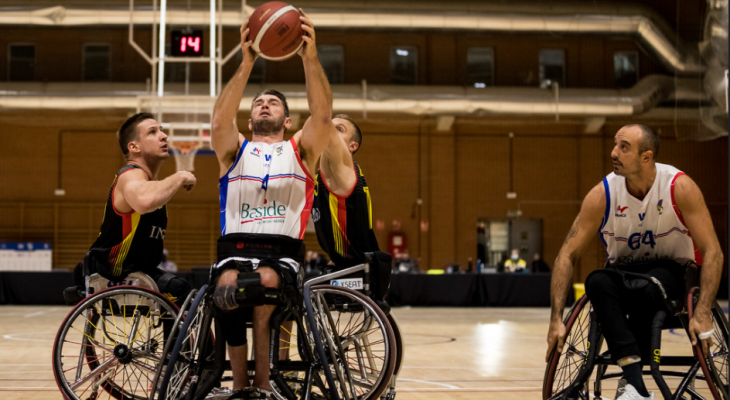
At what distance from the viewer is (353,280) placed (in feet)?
12.6

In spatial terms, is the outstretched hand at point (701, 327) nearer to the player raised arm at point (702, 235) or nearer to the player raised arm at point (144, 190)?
the player raised arm at point (702, 235)

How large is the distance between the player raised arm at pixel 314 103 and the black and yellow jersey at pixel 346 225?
2.48 ft

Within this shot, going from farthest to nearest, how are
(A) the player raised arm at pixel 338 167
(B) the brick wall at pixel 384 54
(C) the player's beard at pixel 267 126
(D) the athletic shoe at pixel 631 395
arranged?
(B) the brick wall at pixel 384 54
(A) the player raised arm at pixel 338 167
(C) the player's beard at pixel 267 126
(D) the athletic shoe at pixel 631 395

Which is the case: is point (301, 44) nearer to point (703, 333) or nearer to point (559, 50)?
point (703, 333)

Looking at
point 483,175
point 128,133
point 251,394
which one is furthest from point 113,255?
point 483,175

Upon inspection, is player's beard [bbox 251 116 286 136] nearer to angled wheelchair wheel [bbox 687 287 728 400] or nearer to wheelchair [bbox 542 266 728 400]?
wheelchair [bbox 542 266 728 400]

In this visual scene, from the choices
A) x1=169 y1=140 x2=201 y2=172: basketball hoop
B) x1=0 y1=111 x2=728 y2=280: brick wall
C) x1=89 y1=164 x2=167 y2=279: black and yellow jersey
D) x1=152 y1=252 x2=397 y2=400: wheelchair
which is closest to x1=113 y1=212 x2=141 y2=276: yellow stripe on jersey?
x1=89 y1=164 x2=167 y2=279: black and yellow jersey

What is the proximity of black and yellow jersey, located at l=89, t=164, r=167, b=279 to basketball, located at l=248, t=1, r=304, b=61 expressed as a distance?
3.45 feet

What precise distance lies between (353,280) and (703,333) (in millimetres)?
1585

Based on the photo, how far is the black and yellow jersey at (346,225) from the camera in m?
4.15

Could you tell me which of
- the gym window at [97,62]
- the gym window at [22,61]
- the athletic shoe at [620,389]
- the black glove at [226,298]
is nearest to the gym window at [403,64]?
the gym window at [97,62]

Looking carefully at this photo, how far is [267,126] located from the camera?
11.1 ft

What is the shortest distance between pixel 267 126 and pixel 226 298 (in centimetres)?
83

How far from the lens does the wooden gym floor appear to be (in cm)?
490
